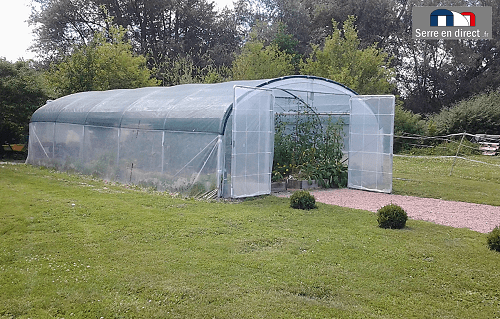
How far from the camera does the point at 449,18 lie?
26297 millimetres

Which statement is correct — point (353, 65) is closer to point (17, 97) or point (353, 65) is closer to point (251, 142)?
point (251, 142)

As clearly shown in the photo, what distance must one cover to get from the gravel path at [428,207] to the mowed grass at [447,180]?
0.72 m

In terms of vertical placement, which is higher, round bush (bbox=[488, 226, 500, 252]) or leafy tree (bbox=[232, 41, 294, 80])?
leafy tree (bbox=[232, 41, 294, 80])

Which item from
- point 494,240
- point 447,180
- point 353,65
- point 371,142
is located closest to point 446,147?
point 353,65

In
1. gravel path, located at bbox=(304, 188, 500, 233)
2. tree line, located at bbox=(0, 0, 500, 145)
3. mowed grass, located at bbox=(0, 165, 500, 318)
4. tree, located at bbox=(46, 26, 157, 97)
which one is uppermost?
tree line, located at bbox=(0, 0, 500, 145)

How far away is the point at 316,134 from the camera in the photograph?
12461 millimetres

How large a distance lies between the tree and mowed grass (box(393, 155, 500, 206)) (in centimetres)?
1133

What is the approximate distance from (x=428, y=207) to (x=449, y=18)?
804 inches

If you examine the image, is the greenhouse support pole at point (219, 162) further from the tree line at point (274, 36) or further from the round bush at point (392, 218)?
the tree line at point (274, 36)

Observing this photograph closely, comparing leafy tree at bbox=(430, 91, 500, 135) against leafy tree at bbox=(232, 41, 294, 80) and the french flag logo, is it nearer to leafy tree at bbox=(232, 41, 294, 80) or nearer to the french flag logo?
the french flag logo

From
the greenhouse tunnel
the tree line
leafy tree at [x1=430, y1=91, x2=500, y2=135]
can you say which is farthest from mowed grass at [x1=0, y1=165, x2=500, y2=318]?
the tree line

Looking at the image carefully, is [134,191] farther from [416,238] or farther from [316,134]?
[416,238]

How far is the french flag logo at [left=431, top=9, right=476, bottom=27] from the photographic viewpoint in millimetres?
26219

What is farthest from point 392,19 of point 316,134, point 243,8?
point 316,134
